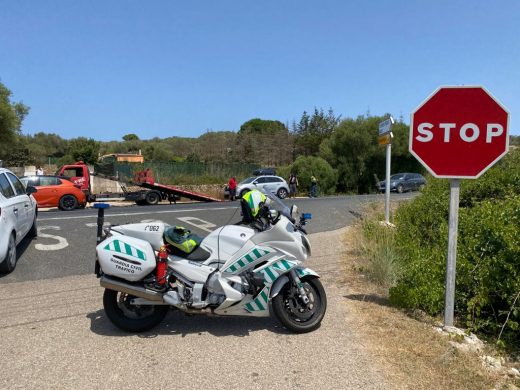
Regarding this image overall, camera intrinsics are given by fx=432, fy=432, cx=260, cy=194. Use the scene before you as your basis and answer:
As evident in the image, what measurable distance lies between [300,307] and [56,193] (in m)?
15.4

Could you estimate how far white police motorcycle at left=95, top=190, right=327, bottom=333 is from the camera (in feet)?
13.8

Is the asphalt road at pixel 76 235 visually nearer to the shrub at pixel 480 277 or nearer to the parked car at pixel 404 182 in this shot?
the shrub at pixel 480 277

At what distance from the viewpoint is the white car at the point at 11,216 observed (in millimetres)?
6445

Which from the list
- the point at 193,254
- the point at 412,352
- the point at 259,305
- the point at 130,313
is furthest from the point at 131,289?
the point at 412,352

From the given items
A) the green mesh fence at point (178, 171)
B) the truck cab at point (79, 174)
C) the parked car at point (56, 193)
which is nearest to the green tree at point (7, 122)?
the green mesh fence at point (178, 171)

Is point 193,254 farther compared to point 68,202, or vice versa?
point 68,202

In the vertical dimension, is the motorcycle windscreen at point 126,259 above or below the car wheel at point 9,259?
above

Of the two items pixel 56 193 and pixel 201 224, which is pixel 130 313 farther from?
pixel 56 193

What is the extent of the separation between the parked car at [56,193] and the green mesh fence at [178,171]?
1208 cm

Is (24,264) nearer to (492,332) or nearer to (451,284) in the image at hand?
(451,284)

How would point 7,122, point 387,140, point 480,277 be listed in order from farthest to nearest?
point 7,122 → point 387,140 → point 480,277

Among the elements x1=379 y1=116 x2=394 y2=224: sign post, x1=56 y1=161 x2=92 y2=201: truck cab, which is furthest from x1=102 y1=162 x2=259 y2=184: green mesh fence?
x1=379 y1=116 x2=394 y2=224: sign post

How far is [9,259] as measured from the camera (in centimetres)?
668

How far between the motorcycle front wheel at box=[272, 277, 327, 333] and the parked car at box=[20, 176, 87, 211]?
49.8 feet
